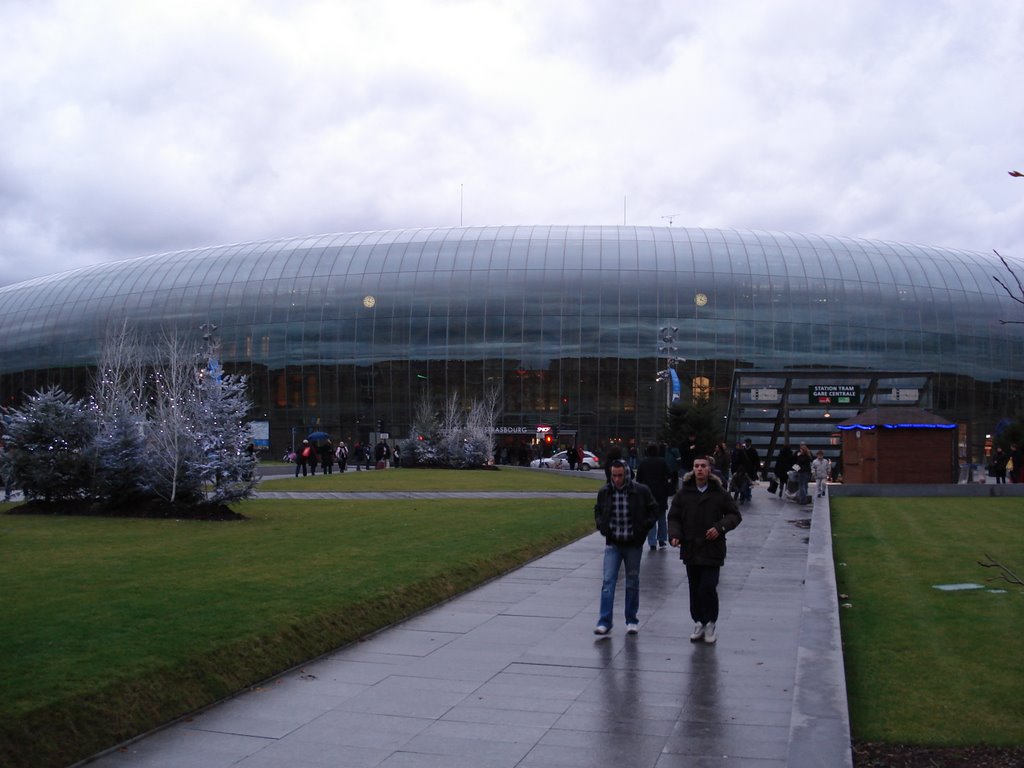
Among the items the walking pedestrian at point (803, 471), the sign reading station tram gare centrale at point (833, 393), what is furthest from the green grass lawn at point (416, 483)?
the sign reading station tram gare centrale at point (833, 393)

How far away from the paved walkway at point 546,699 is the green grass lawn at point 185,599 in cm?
31

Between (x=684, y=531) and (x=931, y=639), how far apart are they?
2458 mm

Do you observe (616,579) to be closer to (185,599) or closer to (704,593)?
(704,593)

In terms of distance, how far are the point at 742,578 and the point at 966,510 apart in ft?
45.0

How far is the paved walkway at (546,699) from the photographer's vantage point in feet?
21.7

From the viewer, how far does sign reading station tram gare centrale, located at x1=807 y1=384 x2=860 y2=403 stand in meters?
49.2

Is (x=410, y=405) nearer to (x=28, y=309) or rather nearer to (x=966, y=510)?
(x=28, y=309)

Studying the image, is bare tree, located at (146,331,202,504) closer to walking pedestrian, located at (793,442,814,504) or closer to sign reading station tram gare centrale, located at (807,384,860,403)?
walking pedestrian, located at (793,442,814,504)

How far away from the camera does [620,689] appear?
328 inches

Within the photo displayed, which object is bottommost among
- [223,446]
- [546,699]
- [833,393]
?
[546,699]

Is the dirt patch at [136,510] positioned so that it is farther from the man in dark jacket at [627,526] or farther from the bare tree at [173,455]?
the man in dark jacket at [627,526]

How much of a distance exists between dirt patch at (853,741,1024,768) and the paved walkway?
250 mm

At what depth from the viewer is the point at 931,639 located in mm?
9836

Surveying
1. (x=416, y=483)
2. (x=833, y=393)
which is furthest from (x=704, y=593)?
(x=833, y=393)
